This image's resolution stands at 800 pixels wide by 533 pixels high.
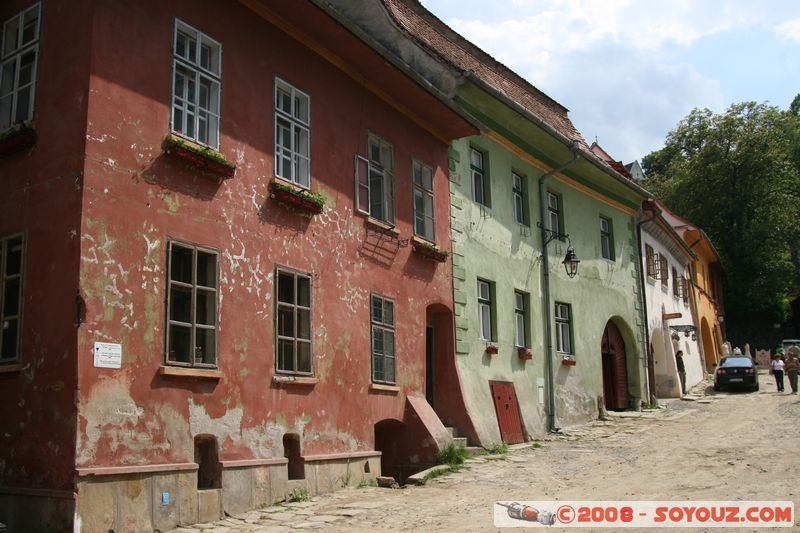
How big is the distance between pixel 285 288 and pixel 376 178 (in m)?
3.43

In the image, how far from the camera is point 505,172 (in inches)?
733

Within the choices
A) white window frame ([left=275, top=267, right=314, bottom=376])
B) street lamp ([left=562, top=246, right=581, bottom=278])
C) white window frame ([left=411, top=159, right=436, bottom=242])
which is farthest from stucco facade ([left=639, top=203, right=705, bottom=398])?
white window frame ([left=275, top=267, right=314, bottom=376])

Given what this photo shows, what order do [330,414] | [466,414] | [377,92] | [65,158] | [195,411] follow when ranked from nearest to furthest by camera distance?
[65,158] < [195,411] < [330,414] < [377,92] < [466,414]

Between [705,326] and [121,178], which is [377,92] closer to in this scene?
[121,178]

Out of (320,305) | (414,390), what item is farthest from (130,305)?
(414,390)

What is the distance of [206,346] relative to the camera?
394 inches

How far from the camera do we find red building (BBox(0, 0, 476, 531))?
A: 28.1 ft

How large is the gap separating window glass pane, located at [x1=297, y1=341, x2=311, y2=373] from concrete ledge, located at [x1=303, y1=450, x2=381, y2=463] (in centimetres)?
119

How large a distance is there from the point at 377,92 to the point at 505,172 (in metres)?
5.24

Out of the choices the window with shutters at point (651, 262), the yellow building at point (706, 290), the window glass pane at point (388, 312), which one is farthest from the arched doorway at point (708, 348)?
the window glass pane at point (388, 312)

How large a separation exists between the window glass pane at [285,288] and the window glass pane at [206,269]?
1347 millimetres

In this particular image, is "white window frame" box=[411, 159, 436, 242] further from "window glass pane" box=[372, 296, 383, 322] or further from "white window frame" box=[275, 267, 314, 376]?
"white window frame" box=[275, 267, 314, 376]

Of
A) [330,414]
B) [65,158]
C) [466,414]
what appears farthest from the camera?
[466,414]

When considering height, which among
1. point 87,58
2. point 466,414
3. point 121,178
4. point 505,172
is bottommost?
point 466,414
